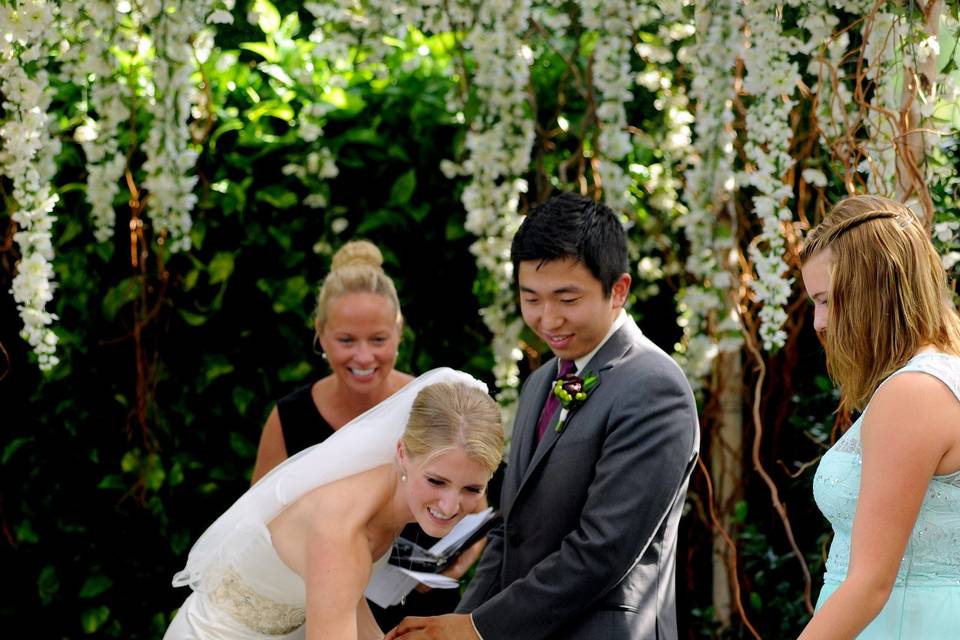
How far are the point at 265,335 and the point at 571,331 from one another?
1.97m

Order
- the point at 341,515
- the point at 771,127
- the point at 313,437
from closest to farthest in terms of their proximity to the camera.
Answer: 1. the point at 341,515
2. the point at 771,127
3. the point at 313,437

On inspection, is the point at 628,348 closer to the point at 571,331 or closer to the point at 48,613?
the point at 571,331

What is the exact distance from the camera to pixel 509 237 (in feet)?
13.1

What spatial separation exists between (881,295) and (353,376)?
5.58 ft

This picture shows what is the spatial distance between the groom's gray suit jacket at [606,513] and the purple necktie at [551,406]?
0.30 ft

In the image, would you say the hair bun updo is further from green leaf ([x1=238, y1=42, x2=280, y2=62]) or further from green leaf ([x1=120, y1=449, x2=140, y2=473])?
green leaf ([x1=120, y1=449, x2=140, y2=473])

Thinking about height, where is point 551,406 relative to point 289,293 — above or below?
below

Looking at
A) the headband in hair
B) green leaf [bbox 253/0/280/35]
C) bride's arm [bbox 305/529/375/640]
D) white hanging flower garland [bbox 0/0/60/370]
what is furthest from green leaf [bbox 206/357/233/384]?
the headband in hair

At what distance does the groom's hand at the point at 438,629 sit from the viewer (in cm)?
250

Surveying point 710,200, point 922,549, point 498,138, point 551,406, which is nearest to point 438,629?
point 551,406

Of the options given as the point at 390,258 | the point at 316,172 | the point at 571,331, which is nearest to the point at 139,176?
the point at 316,172

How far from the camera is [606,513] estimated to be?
2.41 m

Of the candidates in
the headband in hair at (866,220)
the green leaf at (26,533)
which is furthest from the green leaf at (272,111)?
the headband in hair at (866,220)

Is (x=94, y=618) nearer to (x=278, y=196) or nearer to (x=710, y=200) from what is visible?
(x=278, y=196)
